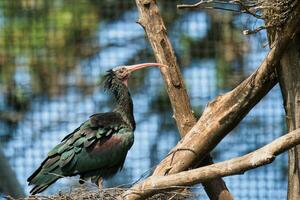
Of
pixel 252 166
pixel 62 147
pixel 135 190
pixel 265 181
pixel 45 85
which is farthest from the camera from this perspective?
pixel 45 85

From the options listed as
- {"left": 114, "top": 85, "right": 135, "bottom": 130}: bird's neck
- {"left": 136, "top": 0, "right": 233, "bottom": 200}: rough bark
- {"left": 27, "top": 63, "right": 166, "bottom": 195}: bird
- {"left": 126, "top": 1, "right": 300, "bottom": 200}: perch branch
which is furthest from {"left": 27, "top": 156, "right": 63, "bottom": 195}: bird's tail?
{"left": 126, "top": 1, "right": 300, "bottom": 200}: perch branch

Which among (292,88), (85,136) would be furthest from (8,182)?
(292,88)

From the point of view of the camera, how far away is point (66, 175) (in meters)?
7.67

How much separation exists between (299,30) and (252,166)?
0.82m

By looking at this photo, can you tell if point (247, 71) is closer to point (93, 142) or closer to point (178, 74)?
point (93, 142)

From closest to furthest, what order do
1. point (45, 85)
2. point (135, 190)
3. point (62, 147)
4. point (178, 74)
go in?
1. point (135, 190)
2. point (178, 74)
3. point (62, 147)
4. point (45, 85)

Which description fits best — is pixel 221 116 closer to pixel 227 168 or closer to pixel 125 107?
pixel 227 168

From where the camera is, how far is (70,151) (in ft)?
25.2

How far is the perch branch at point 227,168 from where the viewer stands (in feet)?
18.6

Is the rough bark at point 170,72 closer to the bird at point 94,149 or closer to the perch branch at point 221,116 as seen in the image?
the perch branch at point 221,116

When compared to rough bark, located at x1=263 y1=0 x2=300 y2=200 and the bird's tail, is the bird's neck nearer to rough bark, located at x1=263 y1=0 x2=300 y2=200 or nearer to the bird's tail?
the bird's tail

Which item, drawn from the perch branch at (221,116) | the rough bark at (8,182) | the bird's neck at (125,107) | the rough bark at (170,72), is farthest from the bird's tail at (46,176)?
the rough bark at (8,182)

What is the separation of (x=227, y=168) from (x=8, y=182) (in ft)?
13.0

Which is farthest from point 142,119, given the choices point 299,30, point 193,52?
point 299,30
